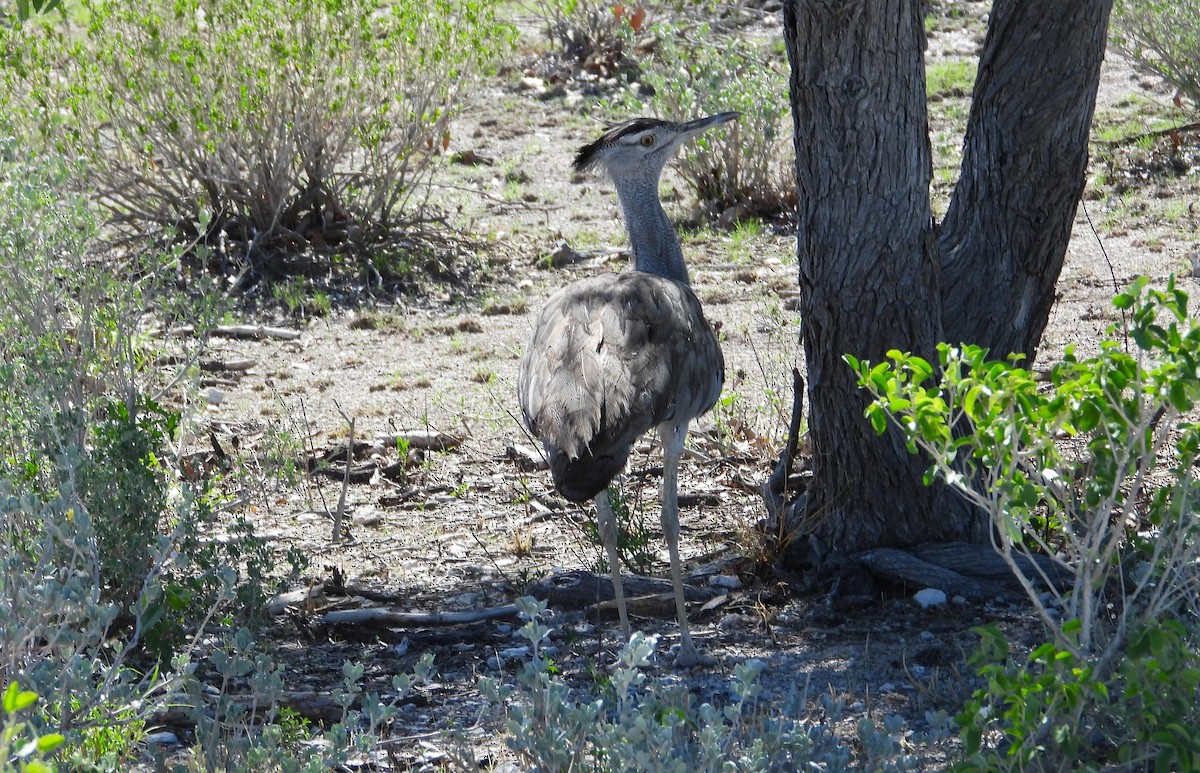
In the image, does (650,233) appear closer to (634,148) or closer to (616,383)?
(634,148)

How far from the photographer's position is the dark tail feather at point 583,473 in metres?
3.82

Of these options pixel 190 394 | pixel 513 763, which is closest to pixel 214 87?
pixel 190 394

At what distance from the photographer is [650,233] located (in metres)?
5.47

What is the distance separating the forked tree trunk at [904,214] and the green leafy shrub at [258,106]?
417cm

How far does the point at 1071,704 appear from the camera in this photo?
260 cm

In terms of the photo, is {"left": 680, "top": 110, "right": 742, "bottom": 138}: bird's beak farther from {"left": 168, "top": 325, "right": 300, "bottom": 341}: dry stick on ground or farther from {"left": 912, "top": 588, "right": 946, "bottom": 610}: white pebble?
{"left": 168, "top": 325, "right": 300, "bottom": 341}: dry stick on ground

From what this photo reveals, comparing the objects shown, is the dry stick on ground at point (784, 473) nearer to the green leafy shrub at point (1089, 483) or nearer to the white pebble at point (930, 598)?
the white pebble at point (930, 598)

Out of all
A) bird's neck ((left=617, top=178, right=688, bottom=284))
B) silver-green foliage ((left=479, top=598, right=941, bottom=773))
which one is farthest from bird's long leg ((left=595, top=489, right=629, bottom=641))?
silver-green foliage ((left=479, top=598, right=941, bottom=773))

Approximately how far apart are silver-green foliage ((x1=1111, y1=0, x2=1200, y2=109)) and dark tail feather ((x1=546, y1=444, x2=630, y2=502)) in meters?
6.97

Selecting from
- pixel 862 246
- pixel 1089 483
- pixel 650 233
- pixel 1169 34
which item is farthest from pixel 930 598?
pixel 1169 34

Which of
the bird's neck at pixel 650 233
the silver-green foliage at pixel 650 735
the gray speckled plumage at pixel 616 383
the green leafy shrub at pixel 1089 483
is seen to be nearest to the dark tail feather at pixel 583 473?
the gray speckled plumage at pixel 616 383

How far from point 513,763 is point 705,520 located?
2.08 m

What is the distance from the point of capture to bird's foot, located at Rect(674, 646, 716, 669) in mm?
4273

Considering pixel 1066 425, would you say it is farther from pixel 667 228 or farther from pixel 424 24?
pixel 424 24
